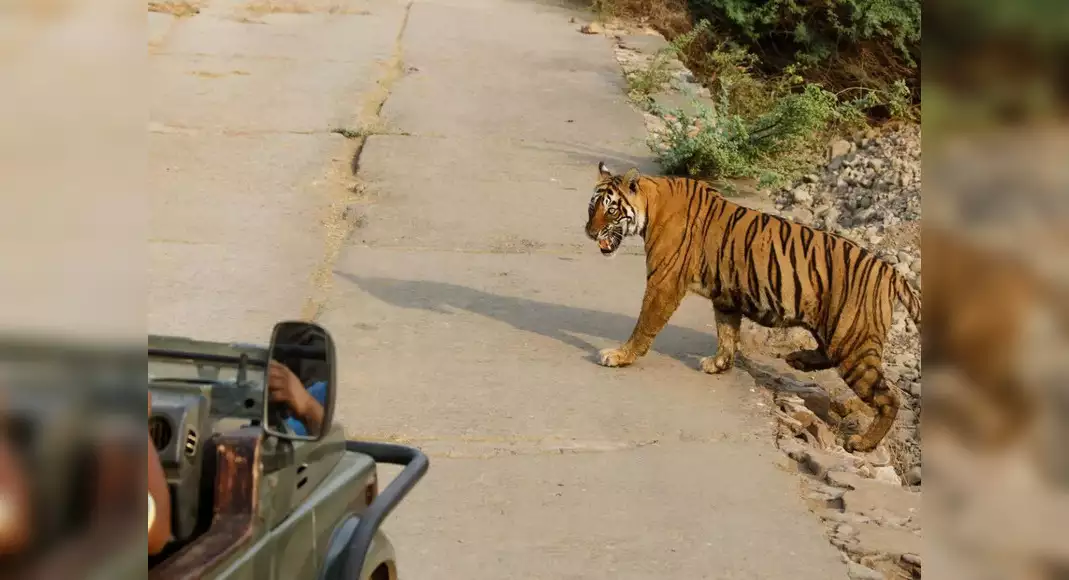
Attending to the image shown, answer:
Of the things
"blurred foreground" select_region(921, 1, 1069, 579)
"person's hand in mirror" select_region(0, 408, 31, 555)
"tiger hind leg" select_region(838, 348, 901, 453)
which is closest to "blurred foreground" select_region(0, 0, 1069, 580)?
"blurred foreground" select_region(921, 1, 1069, 579)

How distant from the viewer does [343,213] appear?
27.2ft

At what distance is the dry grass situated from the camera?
1430 centimetres

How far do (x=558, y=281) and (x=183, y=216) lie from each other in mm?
2670

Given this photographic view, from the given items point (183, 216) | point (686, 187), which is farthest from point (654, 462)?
point (183, 216)

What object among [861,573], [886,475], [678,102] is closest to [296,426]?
[861,573]

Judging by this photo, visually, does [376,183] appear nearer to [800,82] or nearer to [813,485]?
[813,485]

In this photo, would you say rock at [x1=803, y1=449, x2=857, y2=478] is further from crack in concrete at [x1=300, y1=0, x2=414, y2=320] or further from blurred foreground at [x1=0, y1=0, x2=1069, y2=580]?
blurred foreground at [x1=0, y1=0, x2=1069, y2=580]

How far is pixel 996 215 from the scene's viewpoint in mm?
924

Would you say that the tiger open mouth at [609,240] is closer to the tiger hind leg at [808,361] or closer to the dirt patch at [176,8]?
the tiger hind leg at [808,361]

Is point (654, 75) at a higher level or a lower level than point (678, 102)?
higher

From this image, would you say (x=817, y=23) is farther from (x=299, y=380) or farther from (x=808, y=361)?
(x=299, y=380)

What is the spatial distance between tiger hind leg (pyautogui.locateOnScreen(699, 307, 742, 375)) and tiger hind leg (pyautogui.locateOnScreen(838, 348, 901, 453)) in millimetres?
713

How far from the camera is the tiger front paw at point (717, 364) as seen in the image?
20.3 ft

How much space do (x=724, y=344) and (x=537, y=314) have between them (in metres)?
1.22
